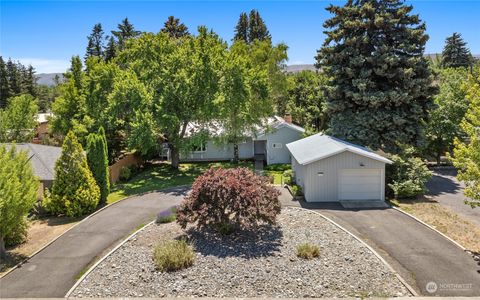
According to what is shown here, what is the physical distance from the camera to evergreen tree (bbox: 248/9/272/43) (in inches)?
2579

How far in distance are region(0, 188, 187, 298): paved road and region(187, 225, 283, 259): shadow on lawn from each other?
371 cm

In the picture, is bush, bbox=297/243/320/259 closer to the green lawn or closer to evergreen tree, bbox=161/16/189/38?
the green lawn

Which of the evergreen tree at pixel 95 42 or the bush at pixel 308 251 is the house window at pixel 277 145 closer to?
the bush at pixel 308 251

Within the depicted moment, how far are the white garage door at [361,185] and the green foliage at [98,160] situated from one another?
Result: 13.5 m

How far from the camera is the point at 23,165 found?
14422 millimetres

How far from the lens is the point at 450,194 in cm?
2162

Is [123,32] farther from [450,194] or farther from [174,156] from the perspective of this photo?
[450,194]

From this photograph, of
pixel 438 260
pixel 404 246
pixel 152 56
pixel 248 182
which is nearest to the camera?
pixel 438 260

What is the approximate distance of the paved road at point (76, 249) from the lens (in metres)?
11.3

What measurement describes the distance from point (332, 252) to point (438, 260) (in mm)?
3587

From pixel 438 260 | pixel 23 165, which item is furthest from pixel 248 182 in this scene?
pixel 23 165

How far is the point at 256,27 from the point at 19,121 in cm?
4348

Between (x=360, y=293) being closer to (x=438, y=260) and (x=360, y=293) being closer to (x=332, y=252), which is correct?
(x=332, y=252)
